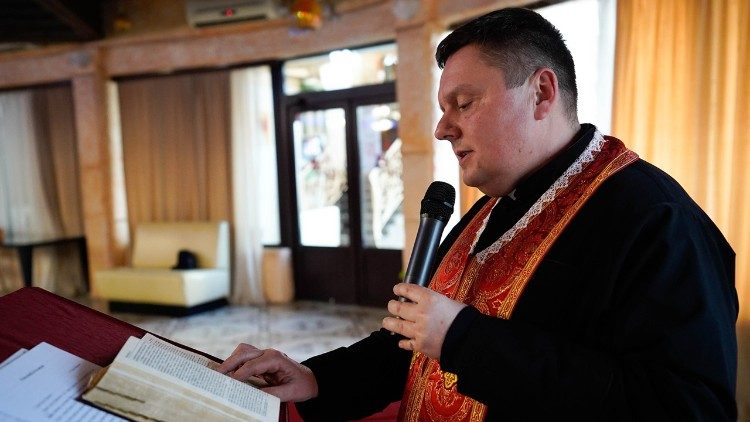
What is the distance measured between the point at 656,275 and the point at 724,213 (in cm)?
220

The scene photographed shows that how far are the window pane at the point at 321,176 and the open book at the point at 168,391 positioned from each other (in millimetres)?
4538

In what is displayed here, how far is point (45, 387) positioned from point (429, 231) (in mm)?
673

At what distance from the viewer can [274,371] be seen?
108 cm

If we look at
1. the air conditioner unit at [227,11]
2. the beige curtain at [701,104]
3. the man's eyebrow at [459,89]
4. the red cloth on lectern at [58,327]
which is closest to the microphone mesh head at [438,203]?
the man's eyebrow at [459,89]

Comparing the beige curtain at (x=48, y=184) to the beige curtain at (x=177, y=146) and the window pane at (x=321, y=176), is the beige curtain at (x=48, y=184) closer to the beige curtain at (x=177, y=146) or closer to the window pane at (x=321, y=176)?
the beige curtain at (x=177, y=146)

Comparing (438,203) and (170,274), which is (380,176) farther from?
(438,203)

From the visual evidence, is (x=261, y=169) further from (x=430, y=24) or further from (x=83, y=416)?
(x=83, y=416)

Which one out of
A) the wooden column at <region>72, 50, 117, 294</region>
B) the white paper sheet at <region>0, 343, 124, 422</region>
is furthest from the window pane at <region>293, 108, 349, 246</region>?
the white paper sheet at <region>0, 343, 124, 422</region>

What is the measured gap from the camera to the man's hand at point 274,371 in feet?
3.23

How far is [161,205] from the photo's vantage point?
6.11 m

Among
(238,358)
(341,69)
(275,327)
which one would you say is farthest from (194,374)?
(341,69)

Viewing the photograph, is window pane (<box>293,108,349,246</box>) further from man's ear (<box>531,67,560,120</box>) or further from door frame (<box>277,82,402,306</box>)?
man's ear (<box>531,67,560,120</box>)

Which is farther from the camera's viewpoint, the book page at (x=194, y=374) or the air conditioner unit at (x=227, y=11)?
the air conditioner unit at (x=227, y=11)

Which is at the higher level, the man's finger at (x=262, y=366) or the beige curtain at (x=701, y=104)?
the beige curtain at (x=701, y=104)
